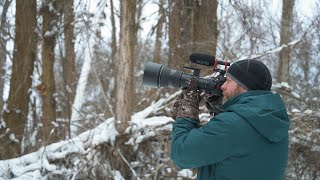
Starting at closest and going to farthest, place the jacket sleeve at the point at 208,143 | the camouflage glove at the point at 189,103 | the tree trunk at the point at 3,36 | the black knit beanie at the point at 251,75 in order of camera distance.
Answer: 1. the jacket sleeve at the point at 208,143
2. the black knit beanie at the point at 251,75
3. the camouflage glove at the point at 189,103
4. the tree trunk at the point at 3,36

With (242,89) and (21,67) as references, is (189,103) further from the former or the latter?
(21,67)

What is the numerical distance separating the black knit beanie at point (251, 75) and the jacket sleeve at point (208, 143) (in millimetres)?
207

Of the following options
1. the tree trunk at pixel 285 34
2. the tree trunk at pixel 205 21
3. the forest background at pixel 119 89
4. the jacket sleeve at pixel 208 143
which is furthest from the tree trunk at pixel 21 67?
the tree trunk at pixel 285 34

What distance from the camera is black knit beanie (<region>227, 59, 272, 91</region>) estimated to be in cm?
216

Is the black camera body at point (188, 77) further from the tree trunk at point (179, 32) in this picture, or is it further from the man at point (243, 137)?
the tree trunk at point (179, 32)

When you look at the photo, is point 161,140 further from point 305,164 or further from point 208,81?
point 208,81

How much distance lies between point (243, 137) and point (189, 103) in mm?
423

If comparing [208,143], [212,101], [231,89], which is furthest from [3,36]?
[208,143]

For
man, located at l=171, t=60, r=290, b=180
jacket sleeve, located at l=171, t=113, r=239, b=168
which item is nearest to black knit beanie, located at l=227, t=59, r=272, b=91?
man, located at l=171, t=60, r=290, b=180

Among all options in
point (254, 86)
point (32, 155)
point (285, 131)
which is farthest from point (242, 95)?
point (32, 155)

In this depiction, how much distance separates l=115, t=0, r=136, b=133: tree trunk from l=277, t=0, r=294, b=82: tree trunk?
23.0 feet

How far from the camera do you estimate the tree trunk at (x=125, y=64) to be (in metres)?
5.44

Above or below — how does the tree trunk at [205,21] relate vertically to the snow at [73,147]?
above

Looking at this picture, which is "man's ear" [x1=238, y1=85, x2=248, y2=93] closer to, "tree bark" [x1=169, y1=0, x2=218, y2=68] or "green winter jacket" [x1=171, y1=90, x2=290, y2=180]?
"green winter jacket" [x1=171, y1=90, x2=290, y2=180]
